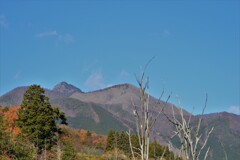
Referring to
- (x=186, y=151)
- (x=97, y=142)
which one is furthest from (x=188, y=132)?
(x=97, y=142)

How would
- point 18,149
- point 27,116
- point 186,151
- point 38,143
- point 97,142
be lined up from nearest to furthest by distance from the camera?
point 186,151, point 18,149, point 38,143, point 27,116, point 97,142

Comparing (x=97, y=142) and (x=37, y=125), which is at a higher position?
(x=97, y=142)

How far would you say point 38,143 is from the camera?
4528 centimetres

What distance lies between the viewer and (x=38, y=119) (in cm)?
4722

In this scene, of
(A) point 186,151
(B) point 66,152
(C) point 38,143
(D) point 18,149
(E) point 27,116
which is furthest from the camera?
(E) point 27,116

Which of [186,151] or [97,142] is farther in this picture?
[97,142]

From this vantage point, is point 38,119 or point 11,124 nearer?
point 38,119

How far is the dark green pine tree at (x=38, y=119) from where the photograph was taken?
4591 centimetres

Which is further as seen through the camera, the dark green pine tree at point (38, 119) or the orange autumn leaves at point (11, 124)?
the dark green pine tree at point (38, 119)

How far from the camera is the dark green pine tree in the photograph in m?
45.9

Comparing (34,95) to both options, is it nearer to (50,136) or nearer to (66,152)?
(50,136)

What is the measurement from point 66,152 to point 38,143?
24.9 ft

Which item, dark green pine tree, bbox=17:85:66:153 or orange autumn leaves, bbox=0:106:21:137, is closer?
orange autumn leaves, bbox=0:106:21:137

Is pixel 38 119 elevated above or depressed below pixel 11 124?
below
